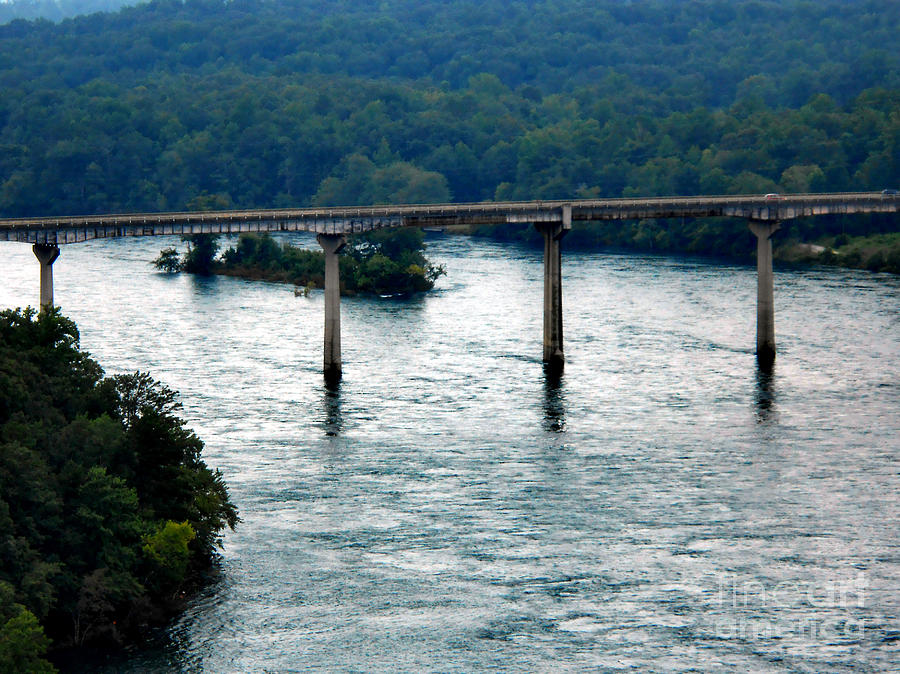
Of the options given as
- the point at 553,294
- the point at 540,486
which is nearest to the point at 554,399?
the point at 553,294

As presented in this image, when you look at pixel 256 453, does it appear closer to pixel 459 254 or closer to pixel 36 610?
pixel 36 610

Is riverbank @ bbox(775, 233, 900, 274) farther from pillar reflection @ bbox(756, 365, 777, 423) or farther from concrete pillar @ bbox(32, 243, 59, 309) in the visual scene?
concrete pillar @ bbox(32, 243, 59, 309)

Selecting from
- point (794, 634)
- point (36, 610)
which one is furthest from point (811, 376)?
point (36, 610)

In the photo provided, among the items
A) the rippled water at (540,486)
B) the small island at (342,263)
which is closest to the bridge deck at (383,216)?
the rippled water at (540,486)

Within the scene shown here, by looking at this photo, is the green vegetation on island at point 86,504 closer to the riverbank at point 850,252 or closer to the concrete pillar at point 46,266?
the concrete pillar at point 46,266

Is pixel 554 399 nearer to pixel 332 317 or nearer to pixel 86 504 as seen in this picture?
pixel 332 317
